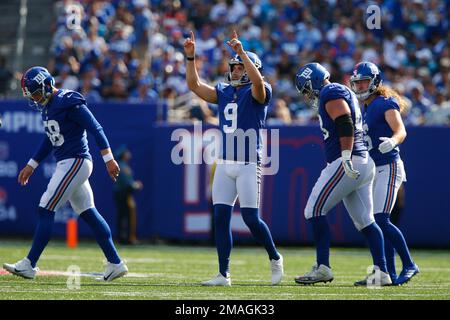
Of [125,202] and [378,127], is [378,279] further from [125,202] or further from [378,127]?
[125,202]

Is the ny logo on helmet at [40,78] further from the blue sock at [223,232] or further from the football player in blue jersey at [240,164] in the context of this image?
the blue sock at [223,232]

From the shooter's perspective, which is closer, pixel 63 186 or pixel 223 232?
pixel 223 232

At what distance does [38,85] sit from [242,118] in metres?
1.77

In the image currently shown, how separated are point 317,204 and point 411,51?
10.3 m

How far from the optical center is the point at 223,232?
26.3 feet

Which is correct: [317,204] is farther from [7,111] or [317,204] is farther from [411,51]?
[411,51]

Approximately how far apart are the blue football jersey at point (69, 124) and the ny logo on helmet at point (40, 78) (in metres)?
0.17

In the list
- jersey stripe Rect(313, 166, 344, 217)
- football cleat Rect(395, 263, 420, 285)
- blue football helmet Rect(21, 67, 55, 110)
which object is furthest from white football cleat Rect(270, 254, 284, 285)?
blue football helmet Rect(21, 67, 55, 110)

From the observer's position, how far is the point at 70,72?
16.0m

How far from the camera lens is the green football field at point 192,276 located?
724 cm

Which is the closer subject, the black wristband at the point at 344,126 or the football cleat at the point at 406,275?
the black wristband at the point at 344,126

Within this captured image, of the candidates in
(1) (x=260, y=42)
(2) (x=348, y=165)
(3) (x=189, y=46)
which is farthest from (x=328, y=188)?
(1) (x=260, y=42)

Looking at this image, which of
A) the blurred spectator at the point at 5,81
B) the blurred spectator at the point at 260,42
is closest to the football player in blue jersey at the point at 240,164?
the blurred spectator at the point at 260,42

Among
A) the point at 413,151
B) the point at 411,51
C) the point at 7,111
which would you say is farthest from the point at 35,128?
the point at 411,51
